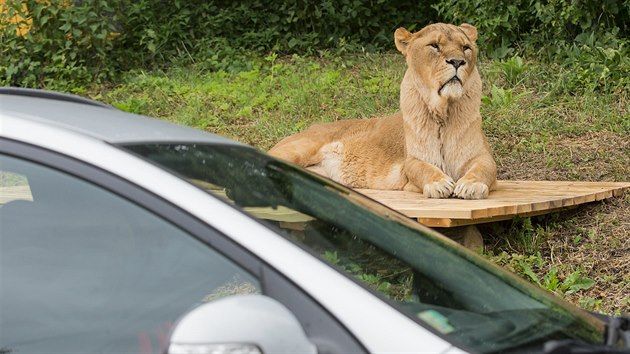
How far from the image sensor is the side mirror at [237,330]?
2201 millimetres

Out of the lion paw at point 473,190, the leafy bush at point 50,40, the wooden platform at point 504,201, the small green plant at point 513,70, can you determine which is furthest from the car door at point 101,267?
the leafy bush at point 50,40

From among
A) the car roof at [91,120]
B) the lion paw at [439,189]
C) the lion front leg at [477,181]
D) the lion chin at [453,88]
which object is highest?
the car roof at [91,120]

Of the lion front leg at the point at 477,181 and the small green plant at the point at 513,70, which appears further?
the small green plant at the point at 513,70

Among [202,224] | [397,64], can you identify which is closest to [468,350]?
A: [202,224]

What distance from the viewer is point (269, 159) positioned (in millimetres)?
3006

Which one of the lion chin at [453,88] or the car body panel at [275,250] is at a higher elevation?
the car body panel at [275,250]

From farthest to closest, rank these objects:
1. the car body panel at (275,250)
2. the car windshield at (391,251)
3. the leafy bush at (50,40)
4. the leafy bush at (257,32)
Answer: the leafy bush at (50,40) → the leafy bush at (257,32) → the car windshield at (391,251) → the car body panel at (275,250)

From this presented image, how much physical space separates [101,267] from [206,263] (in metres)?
0.28

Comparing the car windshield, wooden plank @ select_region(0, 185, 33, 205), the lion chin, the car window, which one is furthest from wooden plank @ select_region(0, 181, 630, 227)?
the car window

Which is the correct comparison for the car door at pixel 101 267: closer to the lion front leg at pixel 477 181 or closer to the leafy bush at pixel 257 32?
the lion front leg at pixel 477 181

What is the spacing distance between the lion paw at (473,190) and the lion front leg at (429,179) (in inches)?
4.0

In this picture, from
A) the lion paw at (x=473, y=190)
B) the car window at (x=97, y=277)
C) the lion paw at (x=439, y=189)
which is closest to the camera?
the car window at (x=97, y=277)

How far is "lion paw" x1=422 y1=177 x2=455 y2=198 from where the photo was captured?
7027 millimetres

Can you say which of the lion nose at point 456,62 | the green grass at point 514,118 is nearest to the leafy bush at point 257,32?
the green grass at point 514,118
